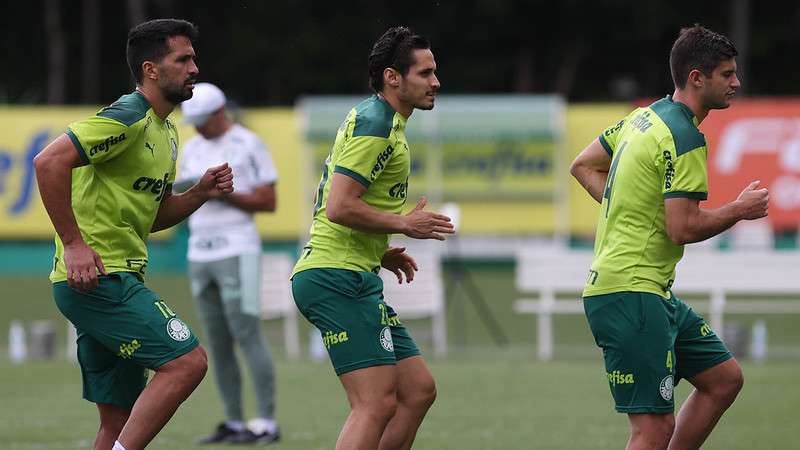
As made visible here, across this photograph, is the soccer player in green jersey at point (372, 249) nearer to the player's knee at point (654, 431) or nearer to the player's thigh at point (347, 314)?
the player's thigh at point (347, 314)

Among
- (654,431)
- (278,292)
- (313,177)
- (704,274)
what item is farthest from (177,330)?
(313,177)

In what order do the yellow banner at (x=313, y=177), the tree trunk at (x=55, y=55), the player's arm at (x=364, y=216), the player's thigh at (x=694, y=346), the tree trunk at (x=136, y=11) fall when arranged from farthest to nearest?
the tree trunk at (x=55, y=55) → the tree trunk at (x=136, y=11) → the yellow banner at (x=313, y=177) → the player's thigh at (x=694, y=346) → the player's arm at (x=364, y=216)

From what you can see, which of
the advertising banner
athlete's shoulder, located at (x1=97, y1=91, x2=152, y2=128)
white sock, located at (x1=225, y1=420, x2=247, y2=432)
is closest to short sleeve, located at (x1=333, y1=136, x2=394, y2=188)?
athlete's shoulder, located at (x1=97, y1=91, x2=152, y2=128)

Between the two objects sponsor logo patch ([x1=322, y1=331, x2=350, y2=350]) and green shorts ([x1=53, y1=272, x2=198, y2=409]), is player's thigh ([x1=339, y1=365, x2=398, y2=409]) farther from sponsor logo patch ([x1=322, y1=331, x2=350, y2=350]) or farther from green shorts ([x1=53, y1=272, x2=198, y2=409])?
green shorts ([x1=53, y1=272, x2=198, y2=409])

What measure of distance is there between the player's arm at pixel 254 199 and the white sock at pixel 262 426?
135cm

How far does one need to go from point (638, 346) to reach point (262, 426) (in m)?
3.72

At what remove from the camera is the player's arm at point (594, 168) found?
7234mm

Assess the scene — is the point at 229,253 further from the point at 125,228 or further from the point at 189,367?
the point at 189,367

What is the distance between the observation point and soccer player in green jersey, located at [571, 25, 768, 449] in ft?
21.3

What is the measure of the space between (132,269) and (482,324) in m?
11.7

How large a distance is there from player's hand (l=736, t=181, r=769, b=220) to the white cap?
13.8 feet

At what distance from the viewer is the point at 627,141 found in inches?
265

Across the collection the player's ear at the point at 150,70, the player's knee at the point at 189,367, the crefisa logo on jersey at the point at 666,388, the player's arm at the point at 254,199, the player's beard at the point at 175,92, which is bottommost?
the crefisa logo on jersey at the point at 666,388

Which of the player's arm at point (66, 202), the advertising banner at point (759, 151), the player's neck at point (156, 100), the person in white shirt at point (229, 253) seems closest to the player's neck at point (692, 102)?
the player's neck at point (156, 100)
